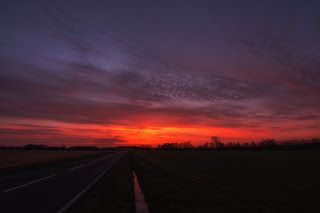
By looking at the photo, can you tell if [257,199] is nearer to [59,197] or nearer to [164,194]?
[164,194]

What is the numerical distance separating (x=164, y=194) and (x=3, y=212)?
8.46m

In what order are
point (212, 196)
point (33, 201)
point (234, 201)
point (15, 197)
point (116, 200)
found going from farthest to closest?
point (212, 196), point (234, 201), point (116, 200), point (15, 197), point (33, 201)

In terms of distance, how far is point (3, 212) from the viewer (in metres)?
7.82

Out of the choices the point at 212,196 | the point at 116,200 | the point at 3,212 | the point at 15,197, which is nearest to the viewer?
the point at 3,212

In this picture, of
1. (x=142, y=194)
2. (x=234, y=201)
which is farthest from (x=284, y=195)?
(x=142, y=194)

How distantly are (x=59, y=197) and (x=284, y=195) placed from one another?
13233 millimetres

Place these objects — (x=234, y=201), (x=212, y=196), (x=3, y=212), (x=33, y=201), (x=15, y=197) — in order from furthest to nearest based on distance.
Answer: (x=212, y=196), (x=234, y=201), (x=15, y=197), (x=33, y=201), (x=3, y=212)

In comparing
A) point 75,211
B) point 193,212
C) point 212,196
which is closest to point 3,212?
point 75,211

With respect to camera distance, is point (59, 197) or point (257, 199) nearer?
point (59, 197)

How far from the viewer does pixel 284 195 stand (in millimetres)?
13555

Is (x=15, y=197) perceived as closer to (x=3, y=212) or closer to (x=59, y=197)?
(x=59, y=197)

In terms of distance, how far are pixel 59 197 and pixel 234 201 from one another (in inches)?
367

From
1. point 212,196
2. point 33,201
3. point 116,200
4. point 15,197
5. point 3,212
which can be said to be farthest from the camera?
point 212,196

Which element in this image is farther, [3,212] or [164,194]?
[164,194]
